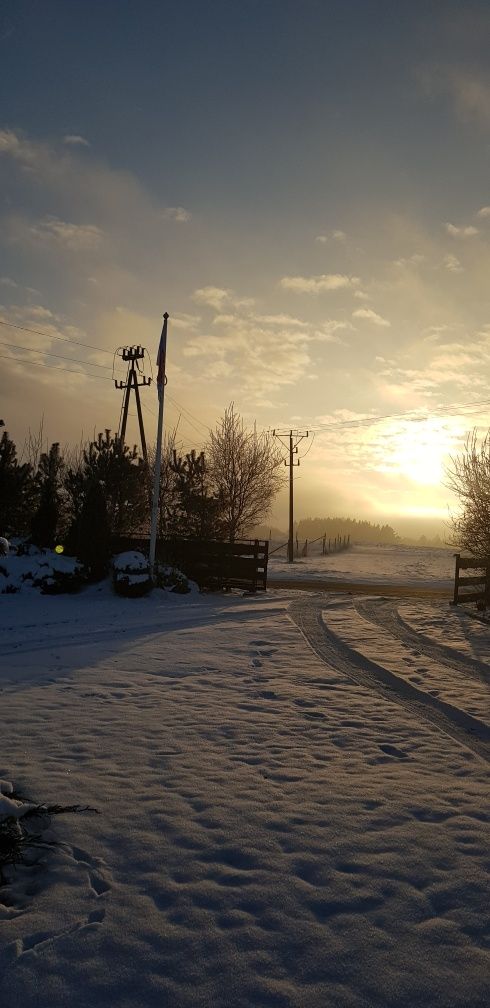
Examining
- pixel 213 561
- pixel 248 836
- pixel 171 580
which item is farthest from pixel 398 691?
pixel 213 561

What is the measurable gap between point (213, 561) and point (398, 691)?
523 inches

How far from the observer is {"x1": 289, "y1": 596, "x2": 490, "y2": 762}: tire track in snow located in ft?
22.6

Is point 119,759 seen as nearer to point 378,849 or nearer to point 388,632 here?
point 378,849

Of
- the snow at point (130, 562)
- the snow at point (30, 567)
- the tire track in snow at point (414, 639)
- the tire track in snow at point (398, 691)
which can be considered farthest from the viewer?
the snow at point (130, 562)

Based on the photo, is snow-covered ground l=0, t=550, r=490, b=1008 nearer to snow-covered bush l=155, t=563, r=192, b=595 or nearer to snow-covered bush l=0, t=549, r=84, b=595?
snow-covered bush l=0, t=549, r=84, b=595

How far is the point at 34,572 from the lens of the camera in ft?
57.5

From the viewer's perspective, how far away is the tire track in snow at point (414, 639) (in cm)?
1027

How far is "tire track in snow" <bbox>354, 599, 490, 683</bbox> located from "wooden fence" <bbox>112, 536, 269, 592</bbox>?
4500 mm

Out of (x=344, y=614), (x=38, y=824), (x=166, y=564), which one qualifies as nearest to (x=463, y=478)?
(x=344, y=614)

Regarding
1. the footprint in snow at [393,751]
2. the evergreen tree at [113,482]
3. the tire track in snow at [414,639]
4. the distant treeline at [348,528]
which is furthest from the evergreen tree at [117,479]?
the distant treeline at [348,528]

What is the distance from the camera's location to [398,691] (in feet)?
28.2

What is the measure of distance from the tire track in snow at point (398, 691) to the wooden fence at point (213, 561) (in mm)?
7651

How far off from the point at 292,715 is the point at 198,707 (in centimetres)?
120

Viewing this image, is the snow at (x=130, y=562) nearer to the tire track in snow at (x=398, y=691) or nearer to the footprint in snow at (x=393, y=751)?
the tire track in snow at (x=398, y=691)
